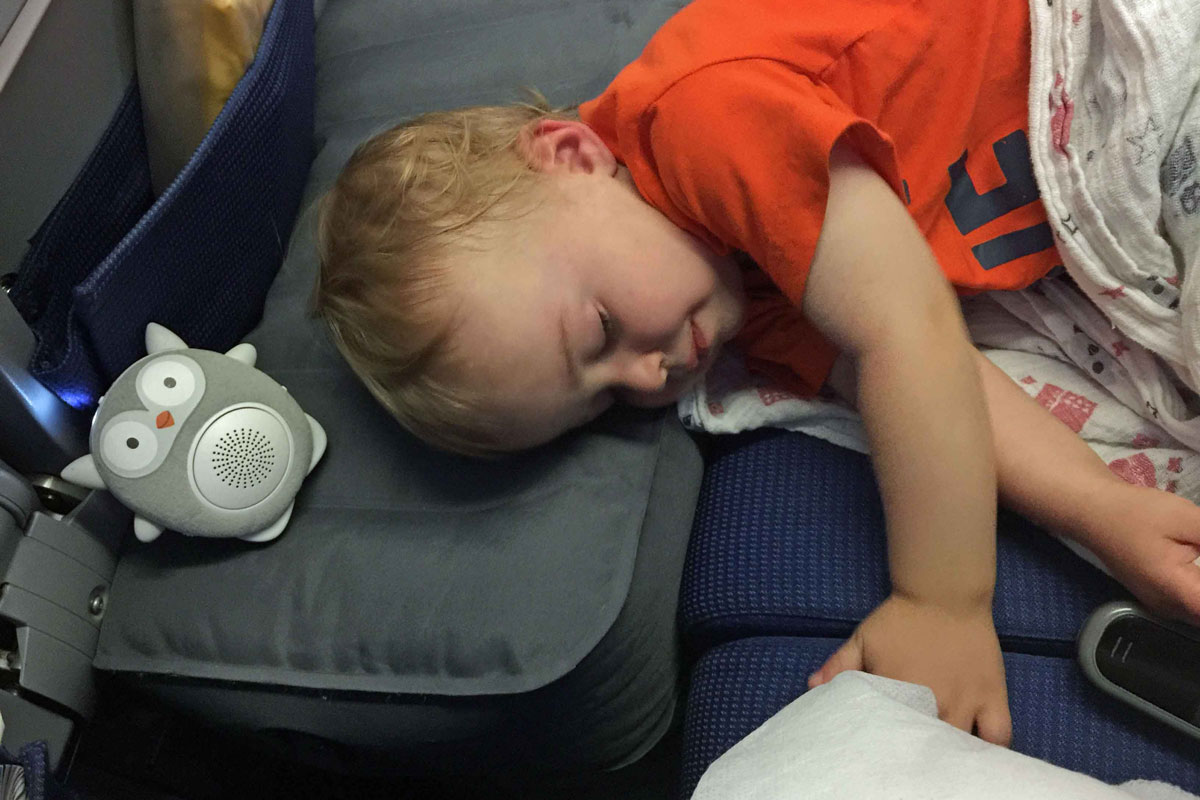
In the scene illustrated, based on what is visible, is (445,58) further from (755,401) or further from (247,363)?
(755,401)

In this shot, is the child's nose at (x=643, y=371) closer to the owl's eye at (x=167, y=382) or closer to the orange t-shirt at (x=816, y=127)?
the orange t-shirt at (x=816, y=127)

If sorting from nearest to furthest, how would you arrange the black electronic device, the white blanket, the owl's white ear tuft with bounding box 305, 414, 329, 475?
1. the white blanket
2. the black electronic device
3. the owl's white ear tuft with bounding box 305, 414, 329, 475

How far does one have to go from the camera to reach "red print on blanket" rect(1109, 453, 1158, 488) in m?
0.78

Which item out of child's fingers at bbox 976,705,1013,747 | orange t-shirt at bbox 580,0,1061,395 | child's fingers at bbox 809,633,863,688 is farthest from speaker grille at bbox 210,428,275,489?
child's fingers at bbox 976,705,1013,747

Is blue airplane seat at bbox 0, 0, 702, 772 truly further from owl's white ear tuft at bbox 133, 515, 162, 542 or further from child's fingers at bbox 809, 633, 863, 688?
child's fingers at bbox 809, 633, 863, 688

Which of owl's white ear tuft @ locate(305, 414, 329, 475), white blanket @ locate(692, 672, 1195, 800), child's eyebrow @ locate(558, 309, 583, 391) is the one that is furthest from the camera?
owl's white ear tuft @ locate(305, 414, 329, 475)

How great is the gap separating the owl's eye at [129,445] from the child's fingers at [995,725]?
730mm

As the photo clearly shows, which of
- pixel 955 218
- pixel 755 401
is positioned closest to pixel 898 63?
pixel 955 218

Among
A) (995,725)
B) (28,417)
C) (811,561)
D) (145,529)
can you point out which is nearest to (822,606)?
(811,561)

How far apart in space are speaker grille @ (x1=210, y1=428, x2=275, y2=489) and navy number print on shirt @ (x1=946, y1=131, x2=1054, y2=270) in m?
0.70

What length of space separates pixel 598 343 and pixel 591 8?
60 cm

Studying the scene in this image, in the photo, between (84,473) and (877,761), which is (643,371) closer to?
(877,761)

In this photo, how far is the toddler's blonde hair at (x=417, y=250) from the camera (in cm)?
77

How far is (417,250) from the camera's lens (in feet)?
2.53
